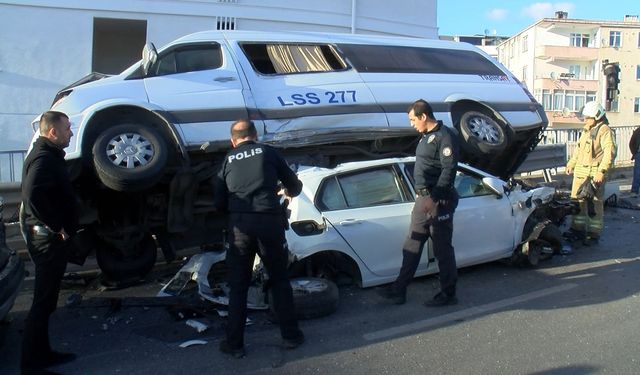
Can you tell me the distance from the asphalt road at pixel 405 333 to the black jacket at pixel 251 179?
1.13 meters

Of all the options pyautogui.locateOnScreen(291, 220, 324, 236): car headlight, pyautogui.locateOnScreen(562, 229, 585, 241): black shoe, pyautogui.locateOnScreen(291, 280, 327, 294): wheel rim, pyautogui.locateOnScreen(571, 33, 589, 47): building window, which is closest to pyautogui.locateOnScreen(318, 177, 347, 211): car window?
pyautogui.locateOnScreen(291, 220, 324, 236): car headlight

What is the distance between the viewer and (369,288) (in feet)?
18.9

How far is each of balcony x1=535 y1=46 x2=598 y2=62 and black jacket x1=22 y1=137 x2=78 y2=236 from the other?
5262 centimetres

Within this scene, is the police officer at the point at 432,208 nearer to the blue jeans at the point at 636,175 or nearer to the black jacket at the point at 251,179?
the black jacket at the point at 251,179

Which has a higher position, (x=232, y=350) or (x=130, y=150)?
(x=130, y=150)

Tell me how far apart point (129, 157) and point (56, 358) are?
2.07 meters

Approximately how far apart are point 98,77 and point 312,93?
2.47 m

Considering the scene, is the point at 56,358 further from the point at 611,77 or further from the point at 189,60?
the point at 611,77

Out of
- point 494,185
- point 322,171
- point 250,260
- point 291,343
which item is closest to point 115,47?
point 322,171

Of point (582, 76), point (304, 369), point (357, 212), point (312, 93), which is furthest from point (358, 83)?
point (582, 76)

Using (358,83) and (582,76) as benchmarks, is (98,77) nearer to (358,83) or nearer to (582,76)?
(358,83)

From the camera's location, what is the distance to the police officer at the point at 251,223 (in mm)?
4152

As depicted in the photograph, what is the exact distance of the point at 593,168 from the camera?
24.7 ft

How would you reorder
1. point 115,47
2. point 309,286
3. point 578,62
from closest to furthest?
point 309,286 < point 115,47 < point 578,62
